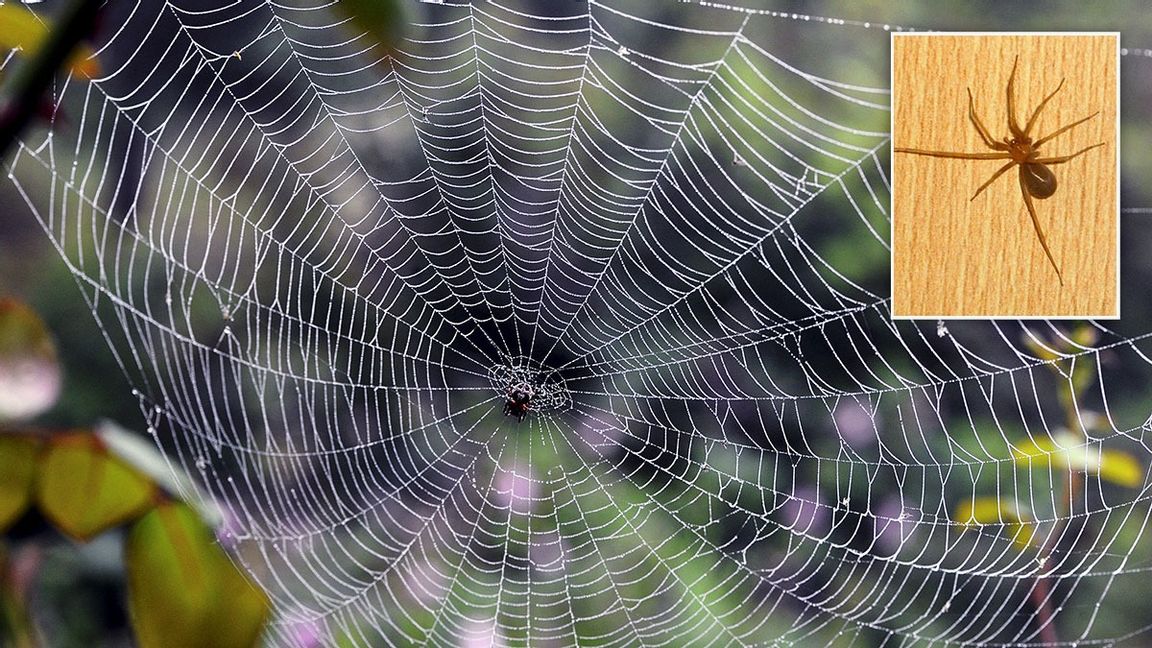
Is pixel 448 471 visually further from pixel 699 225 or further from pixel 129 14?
pixel 129 14

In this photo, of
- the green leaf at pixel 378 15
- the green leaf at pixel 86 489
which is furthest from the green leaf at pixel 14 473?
the green leaf at pixel 378 15

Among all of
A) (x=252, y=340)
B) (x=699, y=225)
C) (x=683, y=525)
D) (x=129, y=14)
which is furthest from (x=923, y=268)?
(x=129, y=14)

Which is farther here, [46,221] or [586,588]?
[586,588]

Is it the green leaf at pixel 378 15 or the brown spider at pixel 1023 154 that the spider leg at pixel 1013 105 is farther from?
the green leaf at pixel 378 15

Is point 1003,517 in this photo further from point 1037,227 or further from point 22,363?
point 22,363

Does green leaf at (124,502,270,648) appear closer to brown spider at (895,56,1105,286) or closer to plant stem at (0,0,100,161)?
plant stem at (0,0,100,161)

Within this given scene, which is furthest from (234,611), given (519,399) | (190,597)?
(519,399)

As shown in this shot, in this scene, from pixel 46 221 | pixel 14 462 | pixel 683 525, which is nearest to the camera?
pixel 14 462
